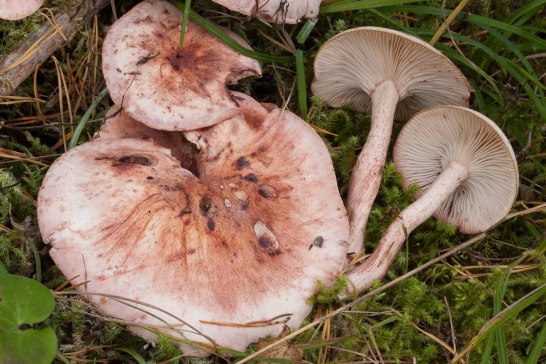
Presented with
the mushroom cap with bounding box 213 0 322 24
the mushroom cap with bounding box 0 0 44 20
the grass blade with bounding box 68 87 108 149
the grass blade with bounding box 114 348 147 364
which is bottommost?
the grass blade with bounding box 114 348 147 364

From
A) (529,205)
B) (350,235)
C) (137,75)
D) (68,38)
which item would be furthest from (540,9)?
(68,38)

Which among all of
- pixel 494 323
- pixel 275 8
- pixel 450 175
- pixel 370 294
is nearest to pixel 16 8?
pixel 275 8

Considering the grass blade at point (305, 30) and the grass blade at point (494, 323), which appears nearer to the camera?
the grass blade at point (494, 323)

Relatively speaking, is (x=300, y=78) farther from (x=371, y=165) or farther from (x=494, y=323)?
(x=494, y=323)

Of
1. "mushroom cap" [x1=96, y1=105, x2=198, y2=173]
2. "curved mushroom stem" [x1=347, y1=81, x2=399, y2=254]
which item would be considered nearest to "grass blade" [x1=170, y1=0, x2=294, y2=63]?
"mushroom cap" [x1=96, y1=105, x2=198, y2=173]

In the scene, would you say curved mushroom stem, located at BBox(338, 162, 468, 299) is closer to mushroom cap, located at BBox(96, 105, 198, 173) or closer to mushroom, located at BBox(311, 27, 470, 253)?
mushroom, located at BBox(311, 27, 470, 253)

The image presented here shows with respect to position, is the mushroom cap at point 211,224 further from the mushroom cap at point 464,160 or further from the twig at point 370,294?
the mushroom cap at point 464,160

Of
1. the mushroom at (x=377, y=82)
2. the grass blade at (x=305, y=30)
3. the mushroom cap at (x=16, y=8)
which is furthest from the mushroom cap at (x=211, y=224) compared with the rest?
the mushroom cap at (x=16, y=8)
